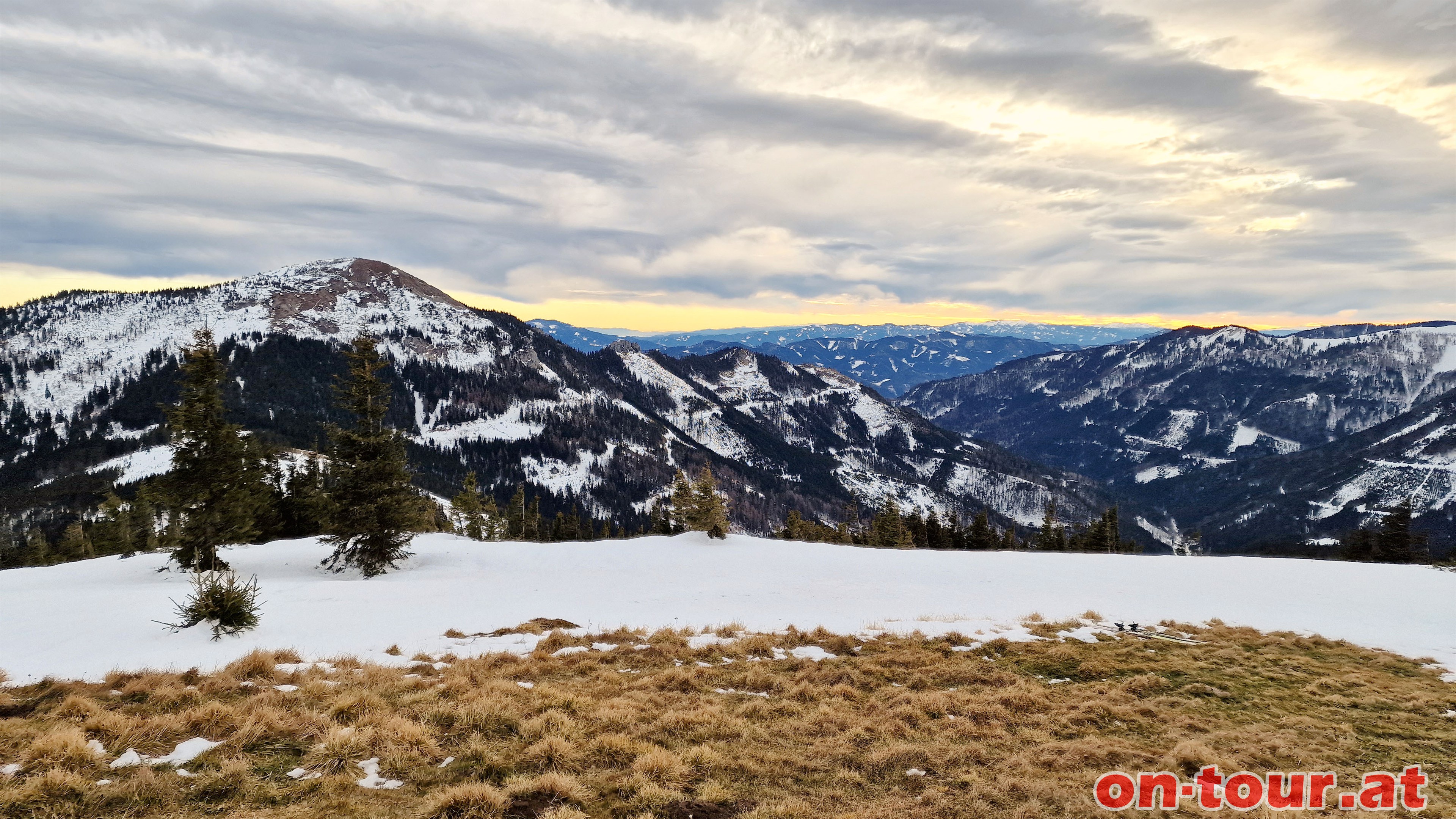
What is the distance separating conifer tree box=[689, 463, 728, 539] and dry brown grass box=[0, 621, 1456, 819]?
17366 mm

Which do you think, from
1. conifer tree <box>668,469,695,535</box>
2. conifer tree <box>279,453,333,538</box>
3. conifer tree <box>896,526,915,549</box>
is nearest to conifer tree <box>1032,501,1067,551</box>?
conifer tree <box>896,526,915,549</box>

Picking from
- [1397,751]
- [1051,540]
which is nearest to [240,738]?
→ [1397,751]

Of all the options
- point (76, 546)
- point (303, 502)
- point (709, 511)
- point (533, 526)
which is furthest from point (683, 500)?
point (76, 546)

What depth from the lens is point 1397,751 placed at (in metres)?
8.43

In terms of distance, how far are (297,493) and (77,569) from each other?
12.7m

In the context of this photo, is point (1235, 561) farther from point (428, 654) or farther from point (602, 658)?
point (428, 654)

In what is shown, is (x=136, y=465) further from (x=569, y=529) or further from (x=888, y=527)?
(x=888, y=527)

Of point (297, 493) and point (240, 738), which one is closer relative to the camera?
point (240, 738)

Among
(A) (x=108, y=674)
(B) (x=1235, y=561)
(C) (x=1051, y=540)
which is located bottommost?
(C) (x=1051, y=540)

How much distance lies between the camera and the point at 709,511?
31.5m

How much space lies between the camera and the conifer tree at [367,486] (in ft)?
75.2

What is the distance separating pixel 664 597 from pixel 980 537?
5506 centimetres

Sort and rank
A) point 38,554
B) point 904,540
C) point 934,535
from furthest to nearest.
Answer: point 934,535 → point 904,540 → point 38,554

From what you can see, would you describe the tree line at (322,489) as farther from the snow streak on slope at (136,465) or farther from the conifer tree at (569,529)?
the snow streak on slope at (136,465)
